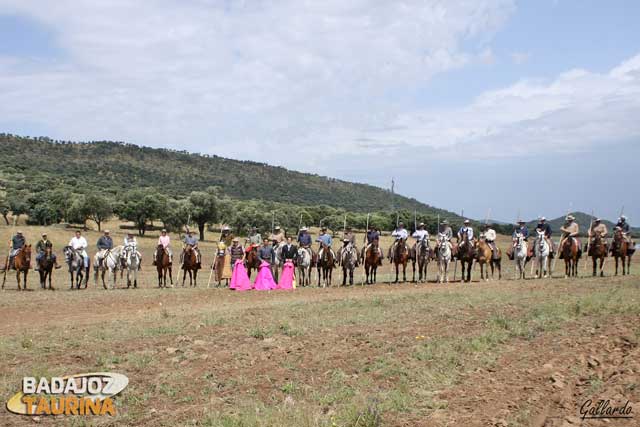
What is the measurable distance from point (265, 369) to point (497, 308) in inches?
263

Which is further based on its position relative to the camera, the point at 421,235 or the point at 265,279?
the point at 421,235

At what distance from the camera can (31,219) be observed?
214ft

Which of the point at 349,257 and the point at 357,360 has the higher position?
the point at 349,257

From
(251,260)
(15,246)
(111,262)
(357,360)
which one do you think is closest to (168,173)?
(15,246)

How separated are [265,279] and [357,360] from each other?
582 inches

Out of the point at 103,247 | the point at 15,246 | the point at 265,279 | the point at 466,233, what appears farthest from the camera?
the point at 103,247

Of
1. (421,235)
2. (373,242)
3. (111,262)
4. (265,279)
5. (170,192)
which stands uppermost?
(170,192)

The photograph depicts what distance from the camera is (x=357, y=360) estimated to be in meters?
11.0

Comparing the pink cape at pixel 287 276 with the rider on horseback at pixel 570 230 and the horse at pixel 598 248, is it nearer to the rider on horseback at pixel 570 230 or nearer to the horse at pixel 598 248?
the rider on horseback at pixel 570 230

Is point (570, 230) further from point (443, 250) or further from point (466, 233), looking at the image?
point (443, 250)

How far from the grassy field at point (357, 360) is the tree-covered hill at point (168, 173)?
74.8 meters

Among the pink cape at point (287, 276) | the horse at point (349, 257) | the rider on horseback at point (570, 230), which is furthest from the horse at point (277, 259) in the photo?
the rider on horseback at point (570, 230)

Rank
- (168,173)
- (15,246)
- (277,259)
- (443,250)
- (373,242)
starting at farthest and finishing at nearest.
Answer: (168,173)
(15,246)
(373,242)
(443,250)
(277,259)

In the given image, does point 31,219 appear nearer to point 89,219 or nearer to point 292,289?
point 89,219
